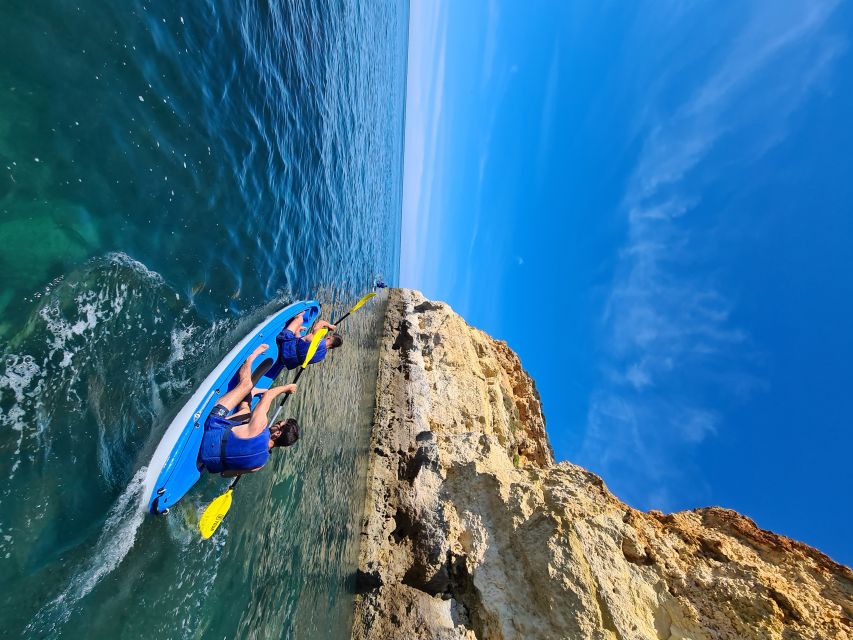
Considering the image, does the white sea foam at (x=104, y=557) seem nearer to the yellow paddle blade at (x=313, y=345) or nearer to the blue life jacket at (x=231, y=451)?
the blue life jacket at (x=231, y=451)

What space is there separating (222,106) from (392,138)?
3077 centimetres

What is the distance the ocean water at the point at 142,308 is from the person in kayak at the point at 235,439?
53 centimetres

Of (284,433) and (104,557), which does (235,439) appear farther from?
(104,557)

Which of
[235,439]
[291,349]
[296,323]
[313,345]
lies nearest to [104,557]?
[235,439]

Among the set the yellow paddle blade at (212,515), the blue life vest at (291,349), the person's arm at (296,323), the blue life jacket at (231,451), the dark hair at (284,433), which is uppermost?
the person's arm at (296,323)

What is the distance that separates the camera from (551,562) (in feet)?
24.2

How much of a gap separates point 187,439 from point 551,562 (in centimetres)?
624

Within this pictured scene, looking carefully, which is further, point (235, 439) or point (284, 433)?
point (284, 433)

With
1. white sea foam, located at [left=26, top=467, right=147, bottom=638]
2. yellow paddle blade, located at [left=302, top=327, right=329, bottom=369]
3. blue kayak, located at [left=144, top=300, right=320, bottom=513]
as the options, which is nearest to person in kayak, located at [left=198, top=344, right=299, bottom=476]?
blue kayak, located at [left=144, top=300, right=320, bottom=513]

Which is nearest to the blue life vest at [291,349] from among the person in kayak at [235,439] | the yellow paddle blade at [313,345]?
the yellow paddle blade at [313,345]

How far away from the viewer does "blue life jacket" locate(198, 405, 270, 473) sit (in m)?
5.34

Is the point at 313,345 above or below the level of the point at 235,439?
above

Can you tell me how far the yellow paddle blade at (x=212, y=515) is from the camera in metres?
5.22

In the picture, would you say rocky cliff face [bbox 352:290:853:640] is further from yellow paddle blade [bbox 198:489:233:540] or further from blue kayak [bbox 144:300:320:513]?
blue kayak [bbox 144:300:320:513]
